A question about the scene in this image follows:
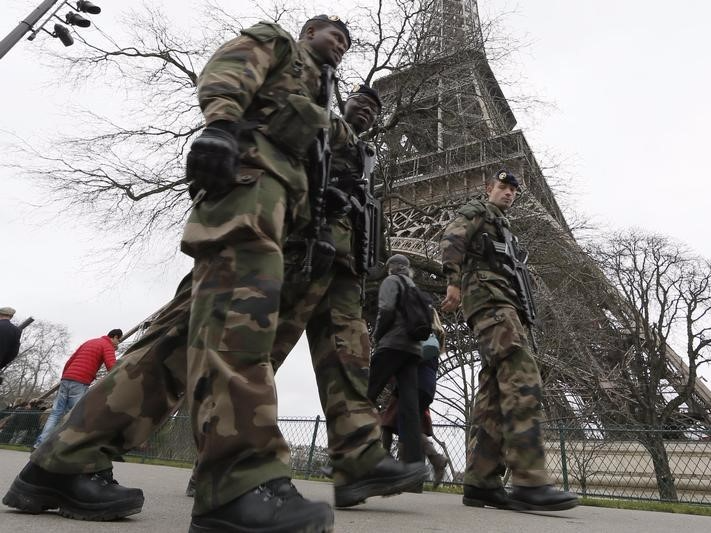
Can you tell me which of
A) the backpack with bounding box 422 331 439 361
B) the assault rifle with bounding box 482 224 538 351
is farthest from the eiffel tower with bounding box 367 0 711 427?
the assault rifle with bounding box 482 224 538 351

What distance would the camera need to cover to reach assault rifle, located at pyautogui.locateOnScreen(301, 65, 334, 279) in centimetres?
219

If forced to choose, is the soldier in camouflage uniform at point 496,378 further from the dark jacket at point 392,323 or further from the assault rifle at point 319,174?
the assault rifle at point 319,174

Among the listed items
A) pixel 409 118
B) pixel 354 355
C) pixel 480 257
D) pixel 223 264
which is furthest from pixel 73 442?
pixel 409 118

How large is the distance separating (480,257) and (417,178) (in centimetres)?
914

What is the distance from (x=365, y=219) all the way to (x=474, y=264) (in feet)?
3.74

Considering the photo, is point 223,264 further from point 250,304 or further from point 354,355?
point 354,355

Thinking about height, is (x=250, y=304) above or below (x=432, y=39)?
below

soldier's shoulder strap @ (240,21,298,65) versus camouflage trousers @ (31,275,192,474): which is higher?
soldier's shoulder strap @ (240,21,298,65)

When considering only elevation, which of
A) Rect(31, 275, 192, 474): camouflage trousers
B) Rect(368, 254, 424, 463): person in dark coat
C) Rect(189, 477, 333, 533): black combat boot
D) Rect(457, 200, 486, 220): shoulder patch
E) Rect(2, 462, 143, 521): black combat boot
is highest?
Rect(457, 200, 486, 220): shoulder patch

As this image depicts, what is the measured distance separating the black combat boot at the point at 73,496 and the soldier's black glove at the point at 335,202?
1454 mm

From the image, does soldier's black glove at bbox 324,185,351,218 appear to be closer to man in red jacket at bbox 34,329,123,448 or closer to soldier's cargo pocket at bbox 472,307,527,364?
soldier's cargo pocket at bbox 472,307,527,364

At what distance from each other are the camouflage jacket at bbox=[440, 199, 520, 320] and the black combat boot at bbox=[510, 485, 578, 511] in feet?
3.69

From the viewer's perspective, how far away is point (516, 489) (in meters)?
3.22

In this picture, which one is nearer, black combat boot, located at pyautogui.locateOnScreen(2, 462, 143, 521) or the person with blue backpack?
black combat boot, located at pyautogui.locateOnScreen(2, 462, 143, 521)
